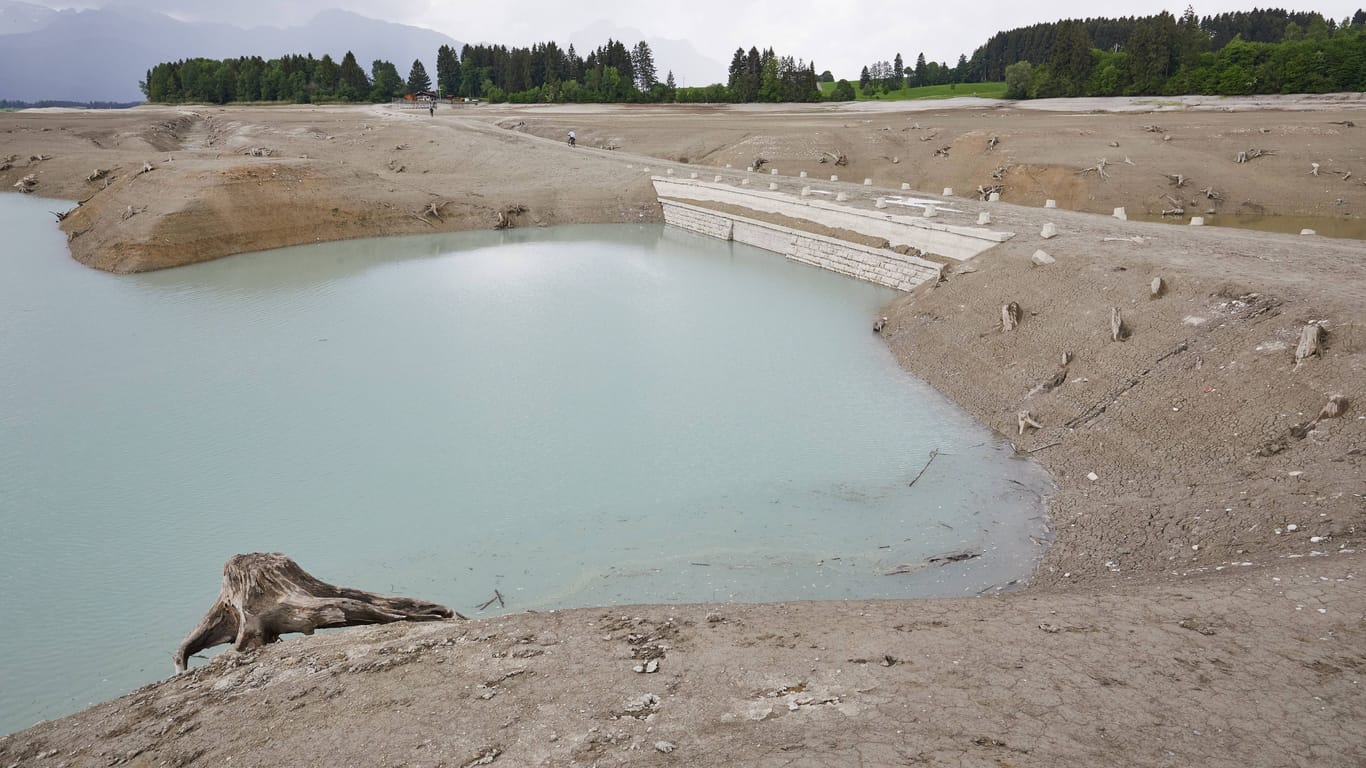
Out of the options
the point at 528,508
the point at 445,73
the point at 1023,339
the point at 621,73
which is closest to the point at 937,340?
the point at 1023,339

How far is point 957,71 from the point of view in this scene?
4550 inches

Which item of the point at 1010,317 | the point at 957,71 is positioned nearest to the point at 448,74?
the point at 957,71

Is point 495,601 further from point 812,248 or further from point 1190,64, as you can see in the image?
point 1190,64

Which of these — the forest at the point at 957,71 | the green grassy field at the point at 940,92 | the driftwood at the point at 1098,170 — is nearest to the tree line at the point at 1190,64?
the forest at the point at 957,71

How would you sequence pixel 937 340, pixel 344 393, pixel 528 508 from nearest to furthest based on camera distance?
pixel 528 508 → pixel 344 393 → pixel 937 340

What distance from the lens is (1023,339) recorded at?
57.0 ft

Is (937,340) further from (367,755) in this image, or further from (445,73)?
(445,73)

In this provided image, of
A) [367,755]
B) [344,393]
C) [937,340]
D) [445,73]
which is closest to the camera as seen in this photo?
[367,755]

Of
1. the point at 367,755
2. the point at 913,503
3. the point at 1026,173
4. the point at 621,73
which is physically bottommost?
the point at 913,503

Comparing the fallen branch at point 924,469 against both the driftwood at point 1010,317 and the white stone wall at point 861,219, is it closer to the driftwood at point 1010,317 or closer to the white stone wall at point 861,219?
the driftwood at point 1010,317

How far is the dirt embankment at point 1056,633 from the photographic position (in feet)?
17.7

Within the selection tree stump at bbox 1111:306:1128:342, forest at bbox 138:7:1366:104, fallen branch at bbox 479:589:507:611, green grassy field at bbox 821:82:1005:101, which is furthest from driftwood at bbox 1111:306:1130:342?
green grassy field at bbox 821:82:1005:101

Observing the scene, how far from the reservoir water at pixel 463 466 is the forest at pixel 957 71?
55.3m

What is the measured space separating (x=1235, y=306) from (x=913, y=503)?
8.35 m
